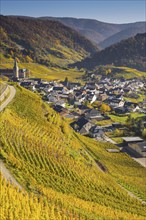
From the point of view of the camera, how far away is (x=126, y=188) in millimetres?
32719

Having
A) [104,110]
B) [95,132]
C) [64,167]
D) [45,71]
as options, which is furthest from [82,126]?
[45,71]

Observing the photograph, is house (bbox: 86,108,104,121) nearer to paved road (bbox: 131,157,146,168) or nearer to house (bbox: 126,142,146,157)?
house (bbox: 126,142,146,157)

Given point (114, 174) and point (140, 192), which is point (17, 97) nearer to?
point (114, 174)

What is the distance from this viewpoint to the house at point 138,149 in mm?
50188

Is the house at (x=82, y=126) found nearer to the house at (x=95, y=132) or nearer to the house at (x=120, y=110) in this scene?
the house at (x=95, y=132)

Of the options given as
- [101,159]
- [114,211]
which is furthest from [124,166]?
[114,211]

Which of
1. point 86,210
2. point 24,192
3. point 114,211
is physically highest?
point 24,192

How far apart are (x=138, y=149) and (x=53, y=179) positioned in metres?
29.0

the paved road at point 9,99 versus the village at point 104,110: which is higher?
the paved road at point 9,99

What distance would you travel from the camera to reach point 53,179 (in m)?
24.7

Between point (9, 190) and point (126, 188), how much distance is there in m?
17.2

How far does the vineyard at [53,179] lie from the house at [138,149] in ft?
26.2

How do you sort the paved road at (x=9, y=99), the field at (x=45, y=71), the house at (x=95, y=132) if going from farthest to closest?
the field at (x=45, y=71)
the house at (x=95, y=132)
the paved road at (x=9, y=99)

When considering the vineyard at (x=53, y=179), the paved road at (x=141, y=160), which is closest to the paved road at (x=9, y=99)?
the vineyard at (x=53, y=179)
